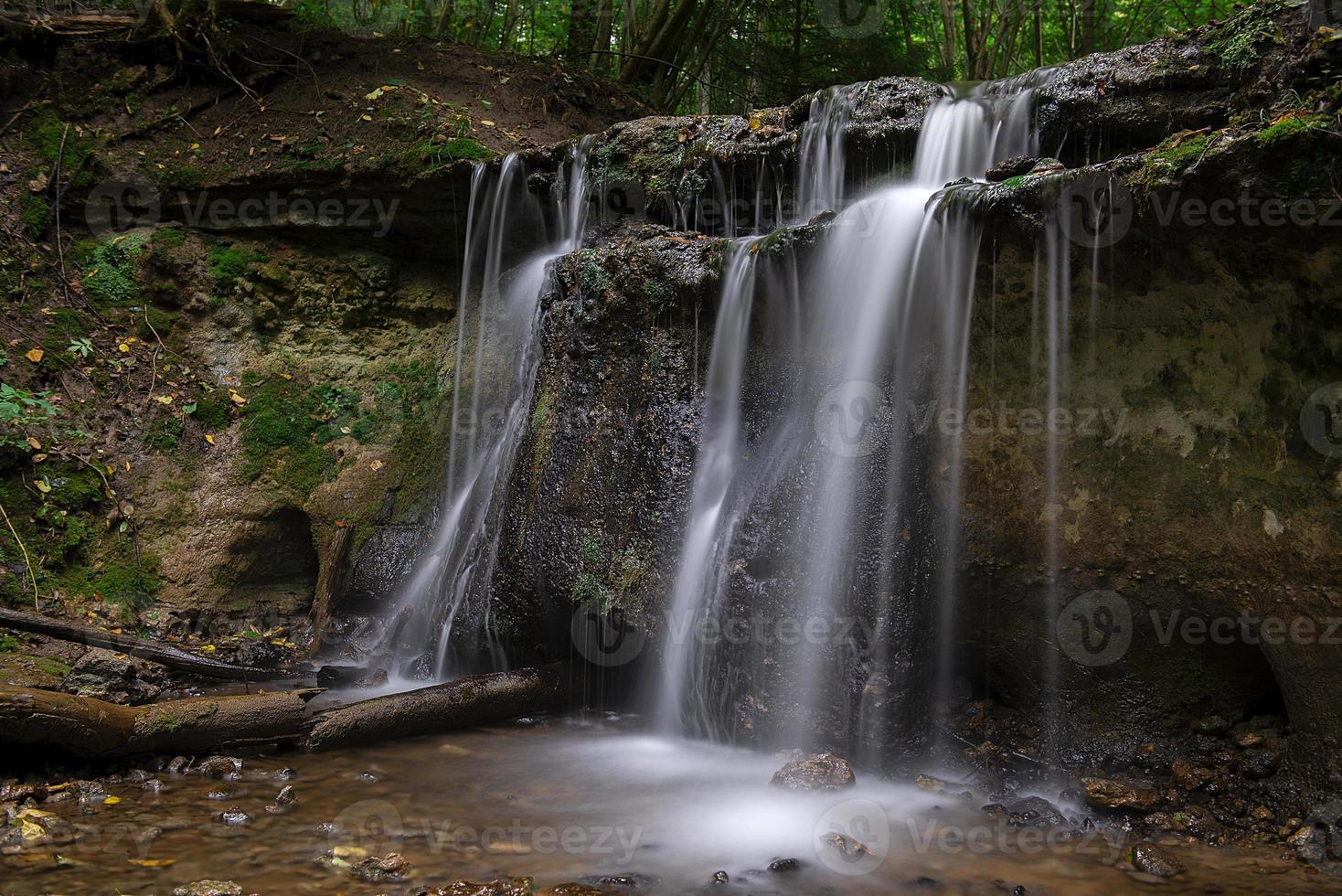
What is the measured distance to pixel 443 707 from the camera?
4.98 metres

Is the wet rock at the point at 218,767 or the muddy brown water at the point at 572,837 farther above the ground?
the wet rock at the point at 218,767

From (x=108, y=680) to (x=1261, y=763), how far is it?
228 inches

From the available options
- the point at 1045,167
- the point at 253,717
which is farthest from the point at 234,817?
the point at 1045,167

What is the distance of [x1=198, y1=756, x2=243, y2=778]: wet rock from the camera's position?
4156 millimetres

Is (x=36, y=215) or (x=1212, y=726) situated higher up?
(x=36, y=215)

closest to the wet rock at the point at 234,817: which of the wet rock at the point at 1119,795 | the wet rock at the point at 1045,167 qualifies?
the wet rock at the point at 1119,795

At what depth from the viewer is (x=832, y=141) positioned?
6.41 m

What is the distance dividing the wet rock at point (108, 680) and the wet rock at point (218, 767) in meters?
0.97

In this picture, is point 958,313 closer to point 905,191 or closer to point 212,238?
point 905,191

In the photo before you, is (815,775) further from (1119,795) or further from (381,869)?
(381,869)

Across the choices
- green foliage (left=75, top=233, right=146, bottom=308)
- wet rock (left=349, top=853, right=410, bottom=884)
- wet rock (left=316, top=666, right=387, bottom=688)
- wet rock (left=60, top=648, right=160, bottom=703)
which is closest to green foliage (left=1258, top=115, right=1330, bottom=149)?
wet rock (left=349, top=853, right=410, bottom=884)

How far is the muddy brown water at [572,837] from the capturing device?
3271 millimetres

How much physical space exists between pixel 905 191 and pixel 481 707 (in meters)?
4.04

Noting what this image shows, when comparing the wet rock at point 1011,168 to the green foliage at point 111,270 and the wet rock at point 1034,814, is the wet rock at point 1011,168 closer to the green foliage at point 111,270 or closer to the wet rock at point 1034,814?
the wet rock at point 1034,814
